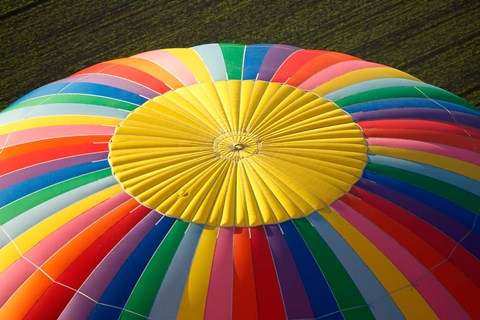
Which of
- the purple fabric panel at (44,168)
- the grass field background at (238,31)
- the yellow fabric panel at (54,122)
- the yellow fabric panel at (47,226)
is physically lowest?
the yellow fabric panel at (47,226)

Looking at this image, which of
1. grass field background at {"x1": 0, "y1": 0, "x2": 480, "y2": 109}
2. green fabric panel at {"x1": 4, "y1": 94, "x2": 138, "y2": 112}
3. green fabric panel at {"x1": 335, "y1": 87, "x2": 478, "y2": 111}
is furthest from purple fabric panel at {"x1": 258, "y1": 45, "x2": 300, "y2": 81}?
grass field background at {"x1": 0, "y1": 0, "x2": 480, "y2": 109}

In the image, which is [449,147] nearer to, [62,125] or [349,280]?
[349,280]

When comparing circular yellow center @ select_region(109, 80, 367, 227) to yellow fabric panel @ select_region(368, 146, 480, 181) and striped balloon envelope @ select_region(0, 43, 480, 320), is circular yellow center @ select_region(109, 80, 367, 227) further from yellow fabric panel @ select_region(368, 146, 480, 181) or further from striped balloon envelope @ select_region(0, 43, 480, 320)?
yellow fabric panel @ select_region(368, 146, 480, 181)

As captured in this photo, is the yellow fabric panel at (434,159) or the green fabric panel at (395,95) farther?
the green fabric panel at (395,95)

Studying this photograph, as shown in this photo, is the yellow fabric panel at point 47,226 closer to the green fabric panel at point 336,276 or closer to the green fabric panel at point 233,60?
the green fabric panel at point 336,276

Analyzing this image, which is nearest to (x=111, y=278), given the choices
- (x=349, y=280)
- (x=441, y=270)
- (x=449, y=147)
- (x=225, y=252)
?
(x=225, y=252)

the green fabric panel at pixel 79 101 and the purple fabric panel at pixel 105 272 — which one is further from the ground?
the green fabric panel at pixel 79 101

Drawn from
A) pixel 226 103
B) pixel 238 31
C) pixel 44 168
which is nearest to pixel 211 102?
pixel 226 103

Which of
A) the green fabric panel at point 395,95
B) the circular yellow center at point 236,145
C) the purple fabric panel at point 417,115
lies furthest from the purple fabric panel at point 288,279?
the green fabric panel at point 395,95
